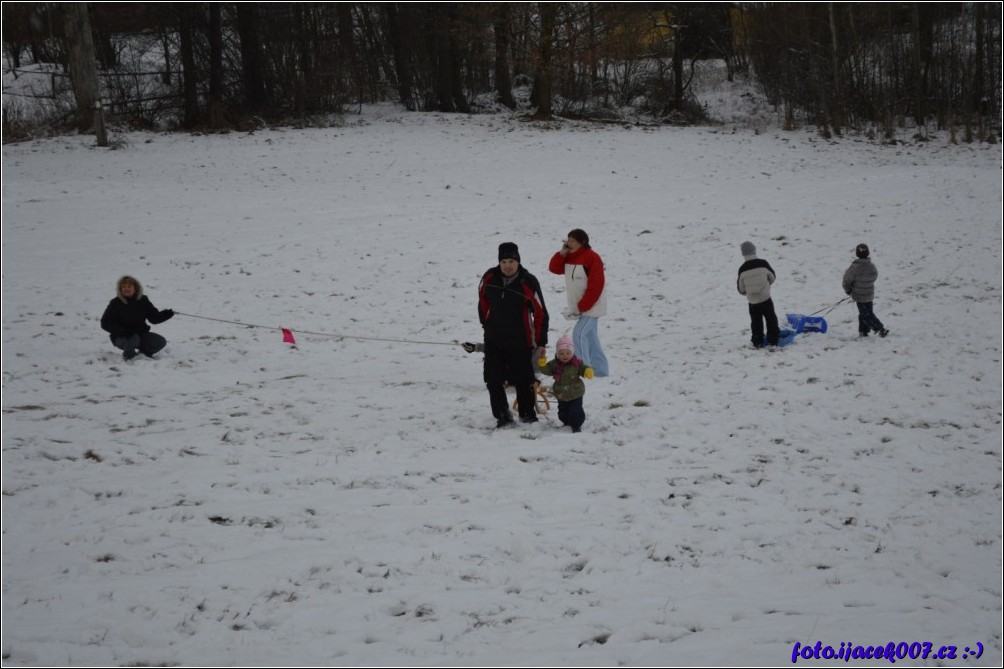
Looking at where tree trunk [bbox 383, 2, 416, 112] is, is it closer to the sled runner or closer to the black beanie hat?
the sled runner

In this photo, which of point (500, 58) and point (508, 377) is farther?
point (500, 58)

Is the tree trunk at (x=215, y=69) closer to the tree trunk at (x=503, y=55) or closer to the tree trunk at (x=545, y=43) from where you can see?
the tree trunk at (x=503, y=55)

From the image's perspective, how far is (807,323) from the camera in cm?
1184

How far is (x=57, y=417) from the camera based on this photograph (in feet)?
26.2

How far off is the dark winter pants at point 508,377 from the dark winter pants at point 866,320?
19.7 ft

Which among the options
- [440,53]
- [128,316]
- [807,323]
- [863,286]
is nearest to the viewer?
[128,316]

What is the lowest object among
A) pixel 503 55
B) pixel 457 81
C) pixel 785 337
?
pixel 785 337

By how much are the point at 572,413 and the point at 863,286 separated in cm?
582

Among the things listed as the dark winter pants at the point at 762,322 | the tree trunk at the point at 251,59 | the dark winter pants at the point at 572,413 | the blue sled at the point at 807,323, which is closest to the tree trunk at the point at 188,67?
the tree trunk at the point at 251,59

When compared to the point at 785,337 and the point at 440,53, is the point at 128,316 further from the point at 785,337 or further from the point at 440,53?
the point at 440,53

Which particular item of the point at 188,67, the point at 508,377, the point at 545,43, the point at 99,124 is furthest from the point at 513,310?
the point at 188,67

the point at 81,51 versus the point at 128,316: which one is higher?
the point at 81,51

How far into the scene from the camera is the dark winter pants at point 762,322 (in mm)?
11039

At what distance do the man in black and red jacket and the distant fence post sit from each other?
2162 cm
